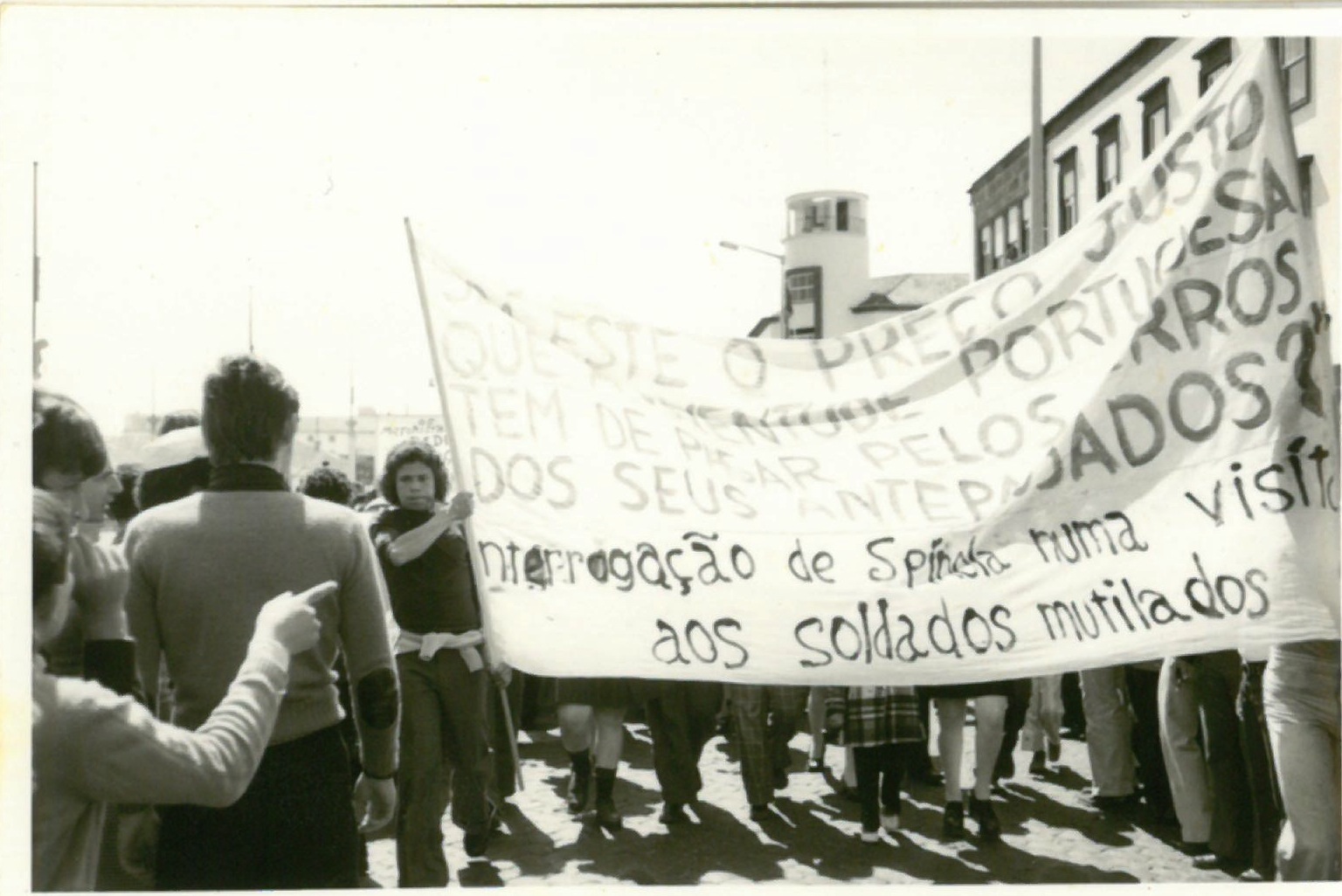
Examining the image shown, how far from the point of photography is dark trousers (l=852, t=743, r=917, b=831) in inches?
241

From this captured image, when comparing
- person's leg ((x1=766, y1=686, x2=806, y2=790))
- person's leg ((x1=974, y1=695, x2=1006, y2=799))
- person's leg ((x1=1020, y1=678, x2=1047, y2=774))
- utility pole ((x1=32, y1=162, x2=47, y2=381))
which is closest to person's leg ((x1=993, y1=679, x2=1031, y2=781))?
person's leg ((x1=1020, y1=678, x2=1047, y2=774))

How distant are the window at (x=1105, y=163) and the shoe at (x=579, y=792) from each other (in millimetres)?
12845

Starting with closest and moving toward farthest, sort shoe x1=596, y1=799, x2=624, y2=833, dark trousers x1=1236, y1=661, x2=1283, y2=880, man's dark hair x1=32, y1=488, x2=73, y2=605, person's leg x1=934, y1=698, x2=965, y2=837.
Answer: man's dark hair x1=32, y1=488, x2=73, y2=605, dark trousers x1=1236, y1=661, x2=1283, y2=880, person's leg x1=934, y1=698, x2=965, y2=837, shoe x1=596, y1=799, x2=624, y2=833

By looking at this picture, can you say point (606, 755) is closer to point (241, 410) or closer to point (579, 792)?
point (579, 792)

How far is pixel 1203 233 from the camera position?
168 inches

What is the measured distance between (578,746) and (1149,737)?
290 cm

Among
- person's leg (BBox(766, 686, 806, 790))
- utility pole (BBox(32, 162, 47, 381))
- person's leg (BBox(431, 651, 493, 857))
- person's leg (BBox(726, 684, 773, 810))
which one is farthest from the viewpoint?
person's leg (BBox(766, 686, 806, 790))

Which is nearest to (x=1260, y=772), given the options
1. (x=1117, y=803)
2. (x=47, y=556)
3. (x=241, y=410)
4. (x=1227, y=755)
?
(x=1227, y=755)

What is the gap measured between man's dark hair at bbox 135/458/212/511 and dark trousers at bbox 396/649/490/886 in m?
1.22

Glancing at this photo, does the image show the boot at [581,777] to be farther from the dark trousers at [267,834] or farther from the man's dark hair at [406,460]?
the dark trousers at [267,834]

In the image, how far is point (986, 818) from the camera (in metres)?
6.21

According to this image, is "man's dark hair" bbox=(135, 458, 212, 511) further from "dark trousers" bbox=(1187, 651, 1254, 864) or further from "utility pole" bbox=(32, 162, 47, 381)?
"dark trousers" bbox=(1187, 651, 1254, 864)

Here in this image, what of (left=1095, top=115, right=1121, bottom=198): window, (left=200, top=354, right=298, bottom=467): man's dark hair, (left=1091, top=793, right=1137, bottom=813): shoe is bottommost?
(left=1091, top=793, right=1137, bottom=813): shoe

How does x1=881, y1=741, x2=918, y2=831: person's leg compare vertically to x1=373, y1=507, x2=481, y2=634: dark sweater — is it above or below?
below
